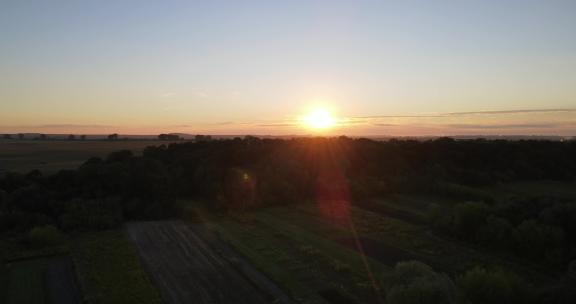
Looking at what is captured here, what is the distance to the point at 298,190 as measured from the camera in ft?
174

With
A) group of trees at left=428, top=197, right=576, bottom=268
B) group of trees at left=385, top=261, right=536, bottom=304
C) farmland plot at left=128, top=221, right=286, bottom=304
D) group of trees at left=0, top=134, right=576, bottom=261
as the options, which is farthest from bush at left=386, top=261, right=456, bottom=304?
group of trees at left=0, top=134, right=576, bottom=261

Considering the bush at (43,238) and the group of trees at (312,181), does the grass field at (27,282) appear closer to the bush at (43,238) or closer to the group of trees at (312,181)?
the bush at (43,238)

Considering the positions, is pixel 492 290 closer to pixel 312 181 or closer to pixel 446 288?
pixel 446 288

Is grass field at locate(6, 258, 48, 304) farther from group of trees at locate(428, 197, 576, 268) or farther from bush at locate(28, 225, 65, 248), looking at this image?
group of trees at locate(428, 197, 576, 268)

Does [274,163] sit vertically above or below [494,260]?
above

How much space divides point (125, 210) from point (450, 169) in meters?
49.1

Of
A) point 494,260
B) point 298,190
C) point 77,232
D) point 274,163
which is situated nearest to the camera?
point 494,260

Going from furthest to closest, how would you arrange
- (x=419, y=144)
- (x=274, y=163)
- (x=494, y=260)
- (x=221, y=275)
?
(x=419, y=144), (x=274, y=163), (x=494, y=260), (x=221, y=275)

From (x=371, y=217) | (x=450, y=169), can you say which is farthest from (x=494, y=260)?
(x=450, y=169)

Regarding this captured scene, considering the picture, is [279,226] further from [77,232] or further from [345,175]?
[345,175]

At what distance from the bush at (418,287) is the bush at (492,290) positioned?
295 cm

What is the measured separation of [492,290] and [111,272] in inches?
872

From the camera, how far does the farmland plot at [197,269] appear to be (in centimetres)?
2298

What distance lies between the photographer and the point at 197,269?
2727 cm
